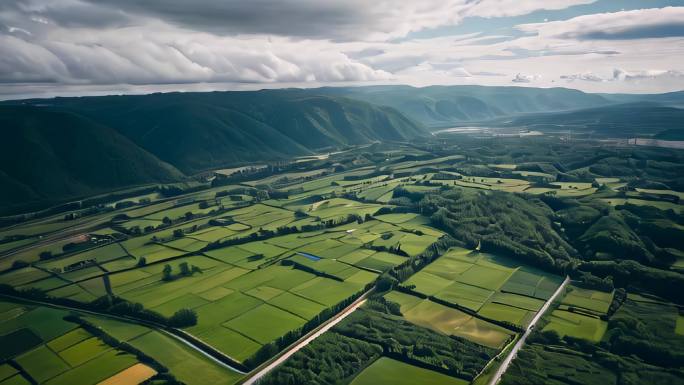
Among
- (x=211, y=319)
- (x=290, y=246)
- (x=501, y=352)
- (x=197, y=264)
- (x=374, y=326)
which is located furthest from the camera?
(x=290, y=246)

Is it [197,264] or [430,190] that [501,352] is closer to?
[197,264]

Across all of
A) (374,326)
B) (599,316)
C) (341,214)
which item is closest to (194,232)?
A: (341,214)

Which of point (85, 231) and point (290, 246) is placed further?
point (85, 231)

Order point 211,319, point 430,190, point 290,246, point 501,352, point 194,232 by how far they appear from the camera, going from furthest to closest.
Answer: point 430,190
point 194,232
point 290,246
point 211,319
point 501,352

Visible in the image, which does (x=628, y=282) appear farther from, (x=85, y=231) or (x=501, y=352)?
(x=85, y=231)

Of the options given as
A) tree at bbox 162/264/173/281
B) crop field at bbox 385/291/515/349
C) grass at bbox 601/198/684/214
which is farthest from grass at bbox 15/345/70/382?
grass at bbox 601/198/684/214

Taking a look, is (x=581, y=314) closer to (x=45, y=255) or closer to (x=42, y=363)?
(x=42, y=363)

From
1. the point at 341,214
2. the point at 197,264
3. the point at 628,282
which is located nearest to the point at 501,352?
the point at 628,282

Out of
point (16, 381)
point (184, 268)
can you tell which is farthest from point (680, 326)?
point (16, 381)
